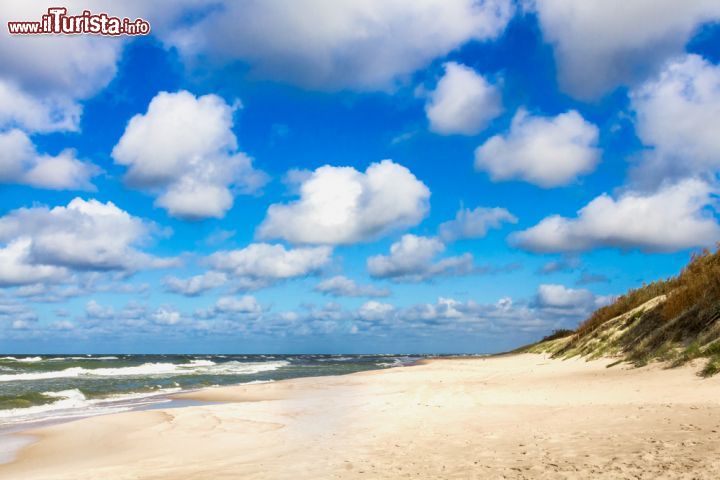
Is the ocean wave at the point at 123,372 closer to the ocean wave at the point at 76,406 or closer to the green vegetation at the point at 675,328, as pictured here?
the ocean wave at the point at 76,406

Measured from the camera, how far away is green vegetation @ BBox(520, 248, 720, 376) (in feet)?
46.5

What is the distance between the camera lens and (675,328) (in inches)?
666

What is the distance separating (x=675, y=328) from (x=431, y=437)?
39.0 ft

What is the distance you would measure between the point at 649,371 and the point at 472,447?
8.82 meters

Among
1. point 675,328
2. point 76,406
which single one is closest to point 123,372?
point 76,406

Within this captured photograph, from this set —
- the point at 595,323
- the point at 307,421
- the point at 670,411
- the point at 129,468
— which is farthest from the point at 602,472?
the point at 595,323

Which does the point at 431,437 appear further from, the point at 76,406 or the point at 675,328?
the point at 76,406

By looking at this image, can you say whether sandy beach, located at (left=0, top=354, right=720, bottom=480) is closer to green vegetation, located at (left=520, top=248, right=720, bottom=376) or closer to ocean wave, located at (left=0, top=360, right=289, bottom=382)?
green vegetation, located at (left=520, top=248, right=720, bottom=376)

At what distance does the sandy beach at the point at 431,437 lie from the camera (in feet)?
A: 22.1

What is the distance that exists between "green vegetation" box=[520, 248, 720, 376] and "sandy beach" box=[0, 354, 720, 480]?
3.12ft

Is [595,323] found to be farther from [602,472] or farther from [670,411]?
[602,472]

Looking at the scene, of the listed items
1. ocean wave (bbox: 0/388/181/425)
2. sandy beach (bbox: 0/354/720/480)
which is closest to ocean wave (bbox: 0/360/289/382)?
ocean wave (bbox: 0/388/181/425)

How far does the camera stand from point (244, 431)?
12094 mm

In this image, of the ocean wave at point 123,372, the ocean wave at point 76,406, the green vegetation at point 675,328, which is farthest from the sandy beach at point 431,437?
the ocean wave at point 123,372
